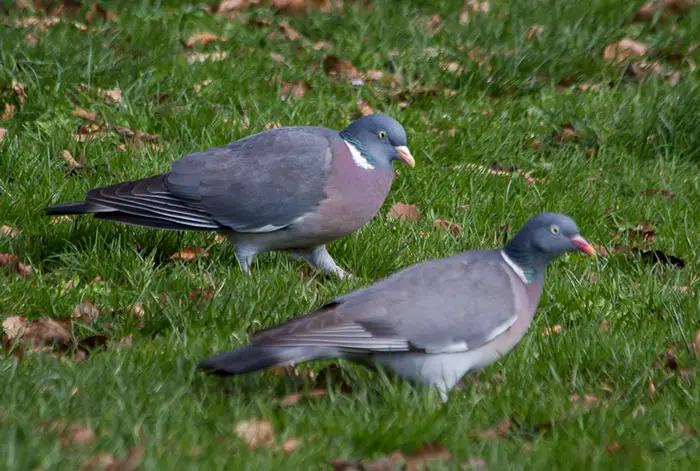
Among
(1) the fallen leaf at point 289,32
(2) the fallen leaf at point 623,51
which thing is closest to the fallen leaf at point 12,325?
(1) the fallen leaf at point 289,32

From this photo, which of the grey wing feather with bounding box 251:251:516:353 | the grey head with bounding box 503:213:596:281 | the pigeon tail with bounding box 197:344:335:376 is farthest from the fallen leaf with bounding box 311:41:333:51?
the pigeon tail with bounding box 197:344:335:376

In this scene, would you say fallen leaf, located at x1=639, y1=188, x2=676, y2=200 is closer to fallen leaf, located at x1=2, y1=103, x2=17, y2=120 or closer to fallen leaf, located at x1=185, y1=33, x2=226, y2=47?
fallen leaf, located at x1=185, y1=33, x2=226, y2=47

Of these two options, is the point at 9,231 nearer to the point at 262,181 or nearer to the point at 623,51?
the point at 262,181

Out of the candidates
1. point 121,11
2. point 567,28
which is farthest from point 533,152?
point 121,11

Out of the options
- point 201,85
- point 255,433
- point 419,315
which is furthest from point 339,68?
point 255,433

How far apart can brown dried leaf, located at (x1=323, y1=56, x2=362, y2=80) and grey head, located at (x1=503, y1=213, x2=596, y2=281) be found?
12.1ft

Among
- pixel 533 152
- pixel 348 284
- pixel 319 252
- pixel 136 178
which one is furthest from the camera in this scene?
pixel 533 152

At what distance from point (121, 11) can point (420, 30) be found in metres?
2.26

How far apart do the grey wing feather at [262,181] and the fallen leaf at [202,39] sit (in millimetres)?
2660

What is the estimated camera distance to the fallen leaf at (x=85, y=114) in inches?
264

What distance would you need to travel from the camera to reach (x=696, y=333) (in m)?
4.62

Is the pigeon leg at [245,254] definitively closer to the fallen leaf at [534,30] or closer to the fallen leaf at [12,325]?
the fallen leaf at [12,325]

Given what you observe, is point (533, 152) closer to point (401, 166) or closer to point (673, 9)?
point (401, 166)

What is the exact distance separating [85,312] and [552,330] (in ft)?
6.34
